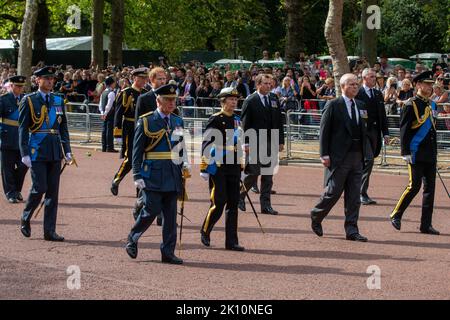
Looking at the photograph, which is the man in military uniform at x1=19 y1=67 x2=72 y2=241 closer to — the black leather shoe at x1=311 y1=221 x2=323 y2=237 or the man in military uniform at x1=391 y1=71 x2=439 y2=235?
the black leather shoe at x1=311 y1=221 x2=323 y2=237

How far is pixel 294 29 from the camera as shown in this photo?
3372cm

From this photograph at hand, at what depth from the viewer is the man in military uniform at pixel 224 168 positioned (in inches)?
447

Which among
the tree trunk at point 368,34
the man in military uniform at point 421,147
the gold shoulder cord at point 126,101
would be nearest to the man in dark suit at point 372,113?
the man in military uniform at point 421,147

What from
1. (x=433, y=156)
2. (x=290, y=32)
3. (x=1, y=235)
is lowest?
(x=1, y=235)

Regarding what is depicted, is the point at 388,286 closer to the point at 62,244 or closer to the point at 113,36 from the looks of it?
the point at 62,244

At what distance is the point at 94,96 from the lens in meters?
29.6

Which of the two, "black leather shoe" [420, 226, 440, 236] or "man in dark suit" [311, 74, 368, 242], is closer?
"man in dark suit" [311, 74, 368, 242]

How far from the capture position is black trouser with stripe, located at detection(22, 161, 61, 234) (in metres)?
11.8

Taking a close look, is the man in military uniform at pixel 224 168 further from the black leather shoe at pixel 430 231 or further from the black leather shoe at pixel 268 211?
the black leather shoe at pixel 268 211

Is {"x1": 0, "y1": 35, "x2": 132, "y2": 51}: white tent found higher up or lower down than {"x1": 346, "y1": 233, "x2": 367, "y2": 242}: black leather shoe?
higher up

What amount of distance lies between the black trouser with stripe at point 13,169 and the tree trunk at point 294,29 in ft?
63.0

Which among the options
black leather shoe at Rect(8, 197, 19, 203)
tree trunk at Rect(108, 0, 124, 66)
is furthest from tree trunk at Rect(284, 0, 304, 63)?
black leather shoe at Rect(8, 197, 19, 203)

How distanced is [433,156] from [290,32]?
2151 centimetres

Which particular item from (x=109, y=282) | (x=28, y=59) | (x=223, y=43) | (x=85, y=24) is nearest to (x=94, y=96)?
(x=28, y=59)
